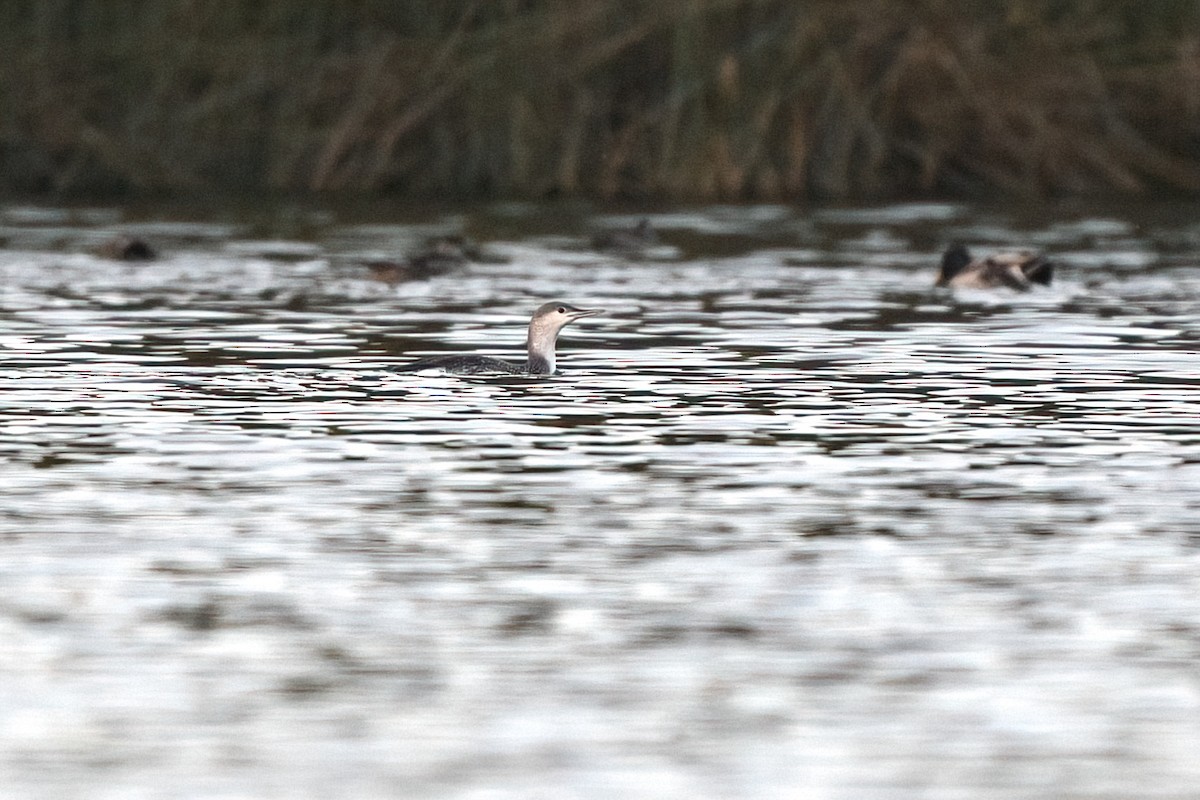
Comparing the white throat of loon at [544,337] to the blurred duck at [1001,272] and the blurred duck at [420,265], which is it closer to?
the blurred duck at [1001,272]

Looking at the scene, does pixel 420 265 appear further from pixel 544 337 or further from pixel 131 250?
pixel 544 337

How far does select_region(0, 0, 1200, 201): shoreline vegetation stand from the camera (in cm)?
3509

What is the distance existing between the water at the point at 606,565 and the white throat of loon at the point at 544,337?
17 cm

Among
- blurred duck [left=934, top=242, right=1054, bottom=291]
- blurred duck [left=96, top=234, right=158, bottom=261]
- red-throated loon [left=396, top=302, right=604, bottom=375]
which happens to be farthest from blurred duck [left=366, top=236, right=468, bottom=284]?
red-throated loon [left=396, top=302, right=604, bottom=375]

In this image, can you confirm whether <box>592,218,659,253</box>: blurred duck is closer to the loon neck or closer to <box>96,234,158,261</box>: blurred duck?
<box>96,234,158,261</box>: blurred duck

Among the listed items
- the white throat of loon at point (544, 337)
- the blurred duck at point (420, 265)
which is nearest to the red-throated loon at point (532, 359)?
the white throat of loon at point (544, 337)

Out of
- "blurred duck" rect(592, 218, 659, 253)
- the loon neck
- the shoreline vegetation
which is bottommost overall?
"blurred duck" rect(592, 218, 659, 253)

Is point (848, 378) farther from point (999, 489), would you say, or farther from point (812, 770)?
point (812, 770)

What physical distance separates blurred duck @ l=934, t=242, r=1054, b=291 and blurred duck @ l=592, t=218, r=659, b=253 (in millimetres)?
4940

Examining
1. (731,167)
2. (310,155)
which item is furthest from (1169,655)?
(310,155)

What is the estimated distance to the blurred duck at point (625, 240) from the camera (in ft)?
90.9

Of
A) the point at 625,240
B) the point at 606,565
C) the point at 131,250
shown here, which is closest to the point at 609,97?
the point at 625,240

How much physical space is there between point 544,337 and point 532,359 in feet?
0.45

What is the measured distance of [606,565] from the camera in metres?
9.29
